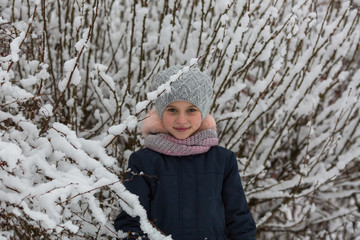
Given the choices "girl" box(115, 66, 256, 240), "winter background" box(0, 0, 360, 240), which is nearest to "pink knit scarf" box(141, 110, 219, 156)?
"girl" box(115, 66, 256, 240)

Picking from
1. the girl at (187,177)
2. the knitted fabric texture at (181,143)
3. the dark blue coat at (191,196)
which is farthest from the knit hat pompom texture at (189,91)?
the dark blue coat at (191,196)

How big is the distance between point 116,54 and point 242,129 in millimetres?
1264

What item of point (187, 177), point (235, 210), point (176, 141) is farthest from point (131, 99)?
point (235, 210)

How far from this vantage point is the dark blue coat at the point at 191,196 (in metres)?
1.62

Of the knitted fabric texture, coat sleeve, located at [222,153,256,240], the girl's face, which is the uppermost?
the girl's face

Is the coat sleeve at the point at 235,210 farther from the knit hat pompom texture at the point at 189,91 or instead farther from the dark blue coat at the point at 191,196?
the knit hat pompom texture at the point at 189,91

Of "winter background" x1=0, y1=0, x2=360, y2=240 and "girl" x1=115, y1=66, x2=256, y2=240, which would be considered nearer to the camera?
"winter background" x1=0, y1=0, x2=360, y2=240

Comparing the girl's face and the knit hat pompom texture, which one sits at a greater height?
the knit hat pompom texture

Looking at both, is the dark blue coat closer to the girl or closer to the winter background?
the girl

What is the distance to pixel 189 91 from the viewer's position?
168 centimetres

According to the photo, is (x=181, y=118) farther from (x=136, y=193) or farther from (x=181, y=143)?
(x=136, y=193)

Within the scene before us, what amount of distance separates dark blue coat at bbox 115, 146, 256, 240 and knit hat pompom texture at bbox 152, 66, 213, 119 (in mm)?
224

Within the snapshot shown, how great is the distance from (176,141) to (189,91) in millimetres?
239

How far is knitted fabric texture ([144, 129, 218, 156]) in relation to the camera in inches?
65.7
